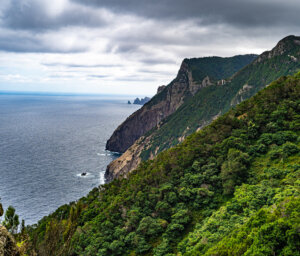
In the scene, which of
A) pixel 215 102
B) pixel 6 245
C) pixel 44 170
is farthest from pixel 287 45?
pixel 6 245

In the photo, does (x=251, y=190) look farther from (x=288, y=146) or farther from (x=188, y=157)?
(x=188, y=157)

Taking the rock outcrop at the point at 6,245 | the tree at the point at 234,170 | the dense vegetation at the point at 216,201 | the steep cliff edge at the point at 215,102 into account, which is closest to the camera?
the rock outcrop at the point at 6,245

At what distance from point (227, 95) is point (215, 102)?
10.00 meters

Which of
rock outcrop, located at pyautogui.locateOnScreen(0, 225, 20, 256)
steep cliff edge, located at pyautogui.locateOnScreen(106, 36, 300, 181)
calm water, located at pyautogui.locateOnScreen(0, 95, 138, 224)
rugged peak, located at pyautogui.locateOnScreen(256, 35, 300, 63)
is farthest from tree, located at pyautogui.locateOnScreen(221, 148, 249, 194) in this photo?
rugged peak, located at pyautogui.locateOnScreen(256, 35, 300, 63)

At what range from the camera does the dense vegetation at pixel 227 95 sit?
160 m

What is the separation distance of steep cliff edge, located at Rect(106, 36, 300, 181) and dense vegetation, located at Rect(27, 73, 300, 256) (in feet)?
286

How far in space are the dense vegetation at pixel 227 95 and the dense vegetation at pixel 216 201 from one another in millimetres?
100404

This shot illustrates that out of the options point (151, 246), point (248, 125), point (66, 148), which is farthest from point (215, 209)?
point (66, 148)

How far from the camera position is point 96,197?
71875 mm

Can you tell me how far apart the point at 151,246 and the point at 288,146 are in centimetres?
2913

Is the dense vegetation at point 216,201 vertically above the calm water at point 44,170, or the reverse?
the dense vegetation at point 216,201

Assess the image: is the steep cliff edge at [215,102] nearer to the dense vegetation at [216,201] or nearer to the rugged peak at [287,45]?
the rugged peak at [287,45]

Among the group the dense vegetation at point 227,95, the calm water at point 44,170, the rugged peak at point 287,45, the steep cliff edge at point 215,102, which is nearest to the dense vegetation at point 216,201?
the calm water at point 44,170

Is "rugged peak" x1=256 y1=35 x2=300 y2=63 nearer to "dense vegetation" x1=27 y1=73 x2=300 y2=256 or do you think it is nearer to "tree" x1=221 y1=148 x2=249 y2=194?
"dense vegetation" x1=27 y1=73 x2=300 y2=256
